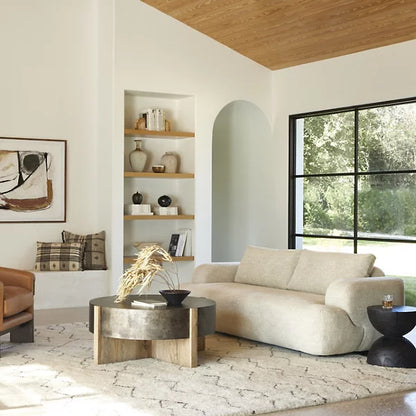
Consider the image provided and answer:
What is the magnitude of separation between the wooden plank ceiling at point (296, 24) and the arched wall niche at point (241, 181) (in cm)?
88

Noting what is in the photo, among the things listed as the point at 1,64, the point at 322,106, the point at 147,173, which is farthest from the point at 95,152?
the point at 322,106

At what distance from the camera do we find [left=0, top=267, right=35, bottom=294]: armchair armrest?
6348 millimetres

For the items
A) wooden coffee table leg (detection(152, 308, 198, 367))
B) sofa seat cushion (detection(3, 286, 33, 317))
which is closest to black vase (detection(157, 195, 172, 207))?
sofa seat cushion (detection(3, 286, 33, 317))

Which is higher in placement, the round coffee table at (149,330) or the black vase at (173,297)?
the black vase at (173,297)

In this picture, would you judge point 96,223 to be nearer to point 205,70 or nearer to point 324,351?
point 205,70

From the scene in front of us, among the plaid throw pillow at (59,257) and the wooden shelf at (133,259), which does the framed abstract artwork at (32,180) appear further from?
the wooden shelf at (133,259)

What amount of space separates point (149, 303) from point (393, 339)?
1.75 meters

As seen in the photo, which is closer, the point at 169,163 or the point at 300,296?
the point at 300,296

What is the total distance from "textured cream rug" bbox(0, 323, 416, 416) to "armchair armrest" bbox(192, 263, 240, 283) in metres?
1.12

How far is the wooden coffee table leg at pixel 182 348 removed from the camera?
17.6 ft

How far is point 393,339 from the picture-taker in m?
5.59

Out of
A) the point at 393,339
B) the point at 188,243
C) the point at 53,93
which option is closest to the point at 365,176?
the point at 188,243

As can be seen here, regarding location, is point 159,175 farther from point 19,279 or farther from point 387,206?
point 19,279

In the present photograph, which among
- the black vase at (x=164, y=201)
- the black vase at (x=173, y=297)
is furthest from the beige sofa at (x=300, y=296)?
A: the black vase at (x=164, y=201)
